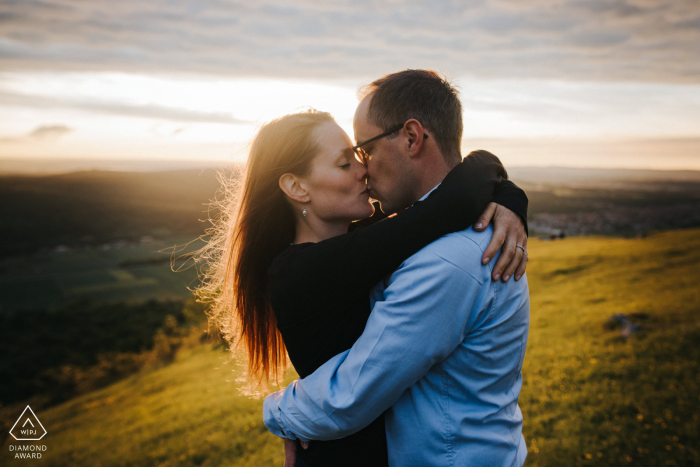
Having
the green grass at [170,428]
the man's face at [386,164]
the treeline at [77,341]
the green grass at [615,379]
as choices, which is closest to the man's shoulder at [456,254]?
the man's face at [386,164]

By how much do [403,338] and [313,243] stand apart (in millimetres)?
742

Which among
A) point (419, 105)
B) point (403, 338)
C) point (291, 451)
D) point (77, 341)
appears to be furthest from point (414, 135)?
point (77, 341)

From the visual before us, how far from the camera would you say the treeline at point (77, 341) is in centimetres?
3416

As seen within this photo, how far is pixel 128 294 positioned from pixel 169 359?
43.3m

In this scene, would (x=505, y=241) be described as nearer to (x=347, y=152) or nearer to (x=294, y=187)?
(x=347, y=152)

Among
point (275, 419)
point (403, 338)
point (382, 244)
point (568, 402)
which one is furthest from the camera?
point (568, 402)

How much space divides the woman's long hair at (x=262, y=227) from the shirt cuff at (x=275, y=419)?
479 millimetres

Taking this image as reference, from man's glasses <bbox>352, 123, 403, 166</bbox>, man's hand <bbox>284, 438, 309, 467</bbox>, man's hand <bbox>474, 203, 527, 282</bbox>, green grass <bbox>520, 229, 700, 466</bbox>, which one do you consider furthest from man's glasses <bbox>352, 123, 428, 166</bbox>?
green grass <bbox>520, 229, 700, 466</bbox>

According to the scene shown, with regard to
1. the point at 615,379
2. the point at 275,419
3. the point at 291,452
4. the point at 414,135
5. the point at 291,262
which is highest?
the point at 414,135

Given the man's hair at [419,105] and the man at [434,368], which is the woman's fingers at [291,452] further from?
the man's hair at [419,105]

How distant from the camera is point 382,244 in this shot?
159cm

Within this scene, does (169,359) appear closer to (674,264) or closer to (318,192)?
(318,192)

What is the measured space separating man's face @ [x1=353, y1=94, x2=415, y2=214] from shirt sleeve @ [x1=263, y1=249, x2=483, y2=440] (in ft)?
2.68

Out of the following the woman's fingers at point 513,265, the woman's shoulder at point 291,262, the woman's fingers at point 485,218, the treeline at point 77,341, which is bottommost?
the treeline at point 77,341
